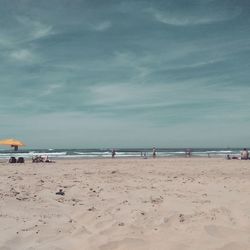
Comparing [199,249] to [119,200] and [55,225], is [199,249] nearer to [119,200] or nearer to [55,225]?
[55,225]

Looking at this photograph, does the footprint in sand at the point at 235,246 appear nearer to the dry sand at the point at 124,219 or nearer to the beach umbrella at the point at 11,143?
the dry sand at the point at 124,219

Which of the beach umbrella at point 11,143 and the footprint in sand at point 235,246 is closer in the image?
the footprint in sand at point 235,246

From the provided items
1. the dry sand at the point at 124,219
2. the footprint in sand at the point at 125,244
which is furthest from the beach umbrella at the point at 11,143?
the footprint in sand at the point at 125,244

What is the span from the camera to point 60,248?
479 centimetres

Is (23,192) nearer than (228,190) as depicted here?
Yes

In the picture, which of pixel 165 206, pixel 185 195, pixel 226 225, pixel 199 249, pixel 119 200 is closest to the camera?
pixel 199 249

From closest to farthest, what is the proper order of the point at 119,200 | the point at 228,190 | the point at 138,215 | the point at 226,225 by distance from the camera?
the point at 226,225 < the point at 138,215 < the point at 119,200 < the point at 228,190

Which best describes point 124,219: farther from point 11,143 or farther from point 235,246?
point 11,143

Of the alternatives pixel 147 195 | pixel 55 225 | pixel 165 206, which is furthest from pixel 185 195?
pixel 55 225

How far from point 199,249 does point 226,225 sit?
1.11m

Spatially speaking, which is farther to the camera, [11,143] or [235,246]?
[11,143]

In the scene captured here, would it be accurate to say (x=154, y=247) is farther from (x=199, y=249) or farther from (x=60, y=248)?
(x=60, y=248)

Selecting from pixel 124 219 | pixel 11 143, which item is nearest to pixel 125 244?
pixel 124 219

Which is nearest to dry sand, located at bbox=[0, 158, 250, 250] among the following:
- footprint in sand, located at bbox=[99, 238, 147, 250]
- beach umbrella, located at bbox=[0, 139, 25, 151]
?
footprint in sand, located at bbox=[99, 238, 147, 250]
